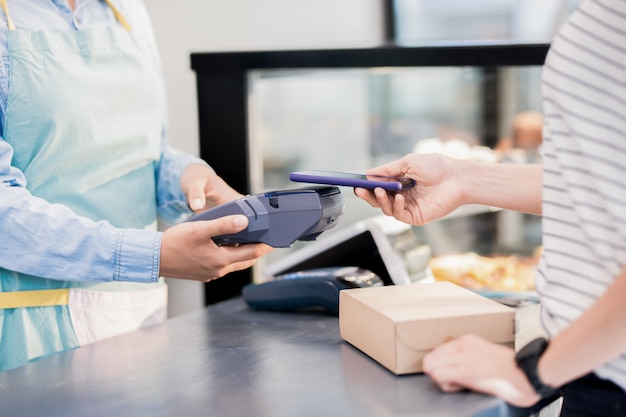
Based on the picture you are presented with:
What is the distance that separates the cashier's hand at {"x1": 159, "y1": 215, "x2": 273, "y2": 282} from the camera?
1.32 meters

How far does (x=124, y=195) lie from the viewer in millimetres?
1635

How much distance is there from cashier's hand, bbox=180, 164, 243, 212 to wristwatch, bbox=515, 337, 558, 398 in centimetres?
80

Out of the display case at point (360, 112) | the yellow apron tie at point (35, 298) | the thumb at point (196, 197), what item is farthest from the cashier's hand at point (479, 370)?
the display case at point (360, 112)

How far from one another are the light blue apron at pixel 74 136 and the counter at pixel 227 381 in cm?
21

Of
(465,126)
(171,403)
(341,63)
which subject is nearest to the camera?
(171,403)

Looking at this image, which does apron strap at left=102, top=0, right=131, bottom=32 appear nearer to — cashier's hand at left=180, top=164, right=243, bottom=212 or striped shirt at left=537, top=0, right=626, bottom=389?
cashier's hand at left=180, top=164, right=243, bottom=212

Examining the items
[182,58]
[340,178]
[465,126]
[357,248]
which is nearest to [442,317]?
[340,178]

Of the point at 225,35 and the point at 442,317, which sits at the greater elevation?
the point at 225,35

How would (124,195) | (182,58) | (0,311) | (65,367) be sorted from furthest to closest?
(182,58), (124,195), (0,311), (65,367)

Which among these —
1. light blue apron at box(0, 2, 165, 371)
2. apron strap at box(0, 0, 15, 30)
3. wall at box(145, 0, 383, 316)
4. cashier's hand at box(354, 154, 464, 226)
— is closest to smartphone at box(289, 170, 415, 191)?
cashier's hand at box(354, 154, 464, 226)

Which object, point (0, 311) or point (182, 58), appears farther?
point (182, 58)

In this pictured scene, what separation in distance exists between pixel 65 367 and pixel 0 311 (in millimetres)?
298

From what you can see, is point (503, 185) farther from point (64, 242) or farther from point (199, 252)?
point (64, 242)

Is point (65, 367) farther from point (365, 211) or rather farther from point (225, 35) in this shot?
point (225, 35)
